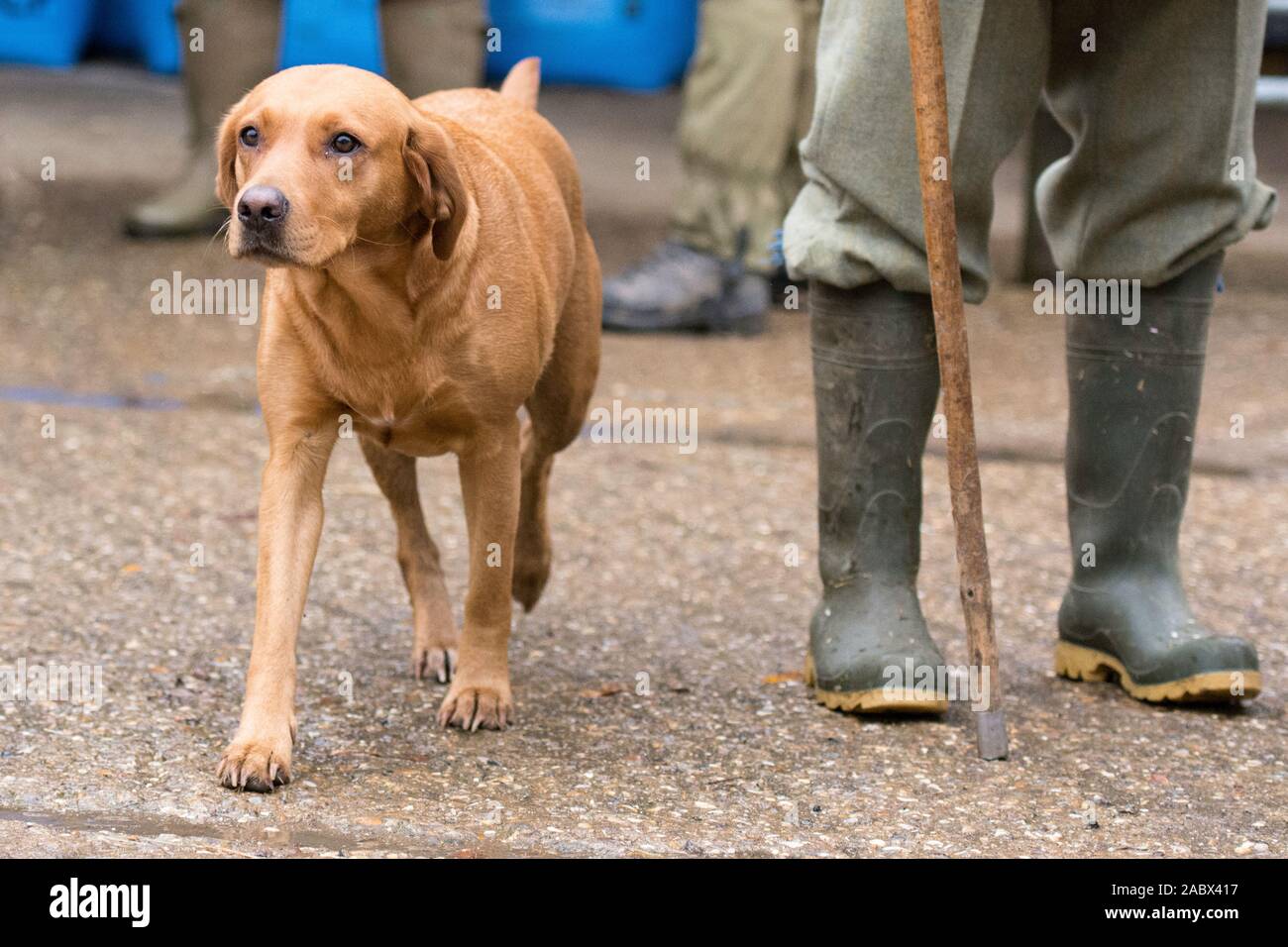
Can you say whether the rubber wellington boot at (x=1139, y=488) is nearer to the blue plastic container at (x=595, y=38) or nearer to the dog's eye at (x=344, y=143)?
the dog's eye at (x=344, y=143)

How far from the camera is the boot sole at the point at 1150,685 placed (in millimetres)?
2902

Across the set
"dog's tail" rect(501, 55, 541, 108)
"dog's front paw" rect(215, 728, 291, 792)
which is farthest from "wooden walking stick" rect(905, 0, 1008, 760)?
"dog's front paw" rect(215, 728, 291, 792)

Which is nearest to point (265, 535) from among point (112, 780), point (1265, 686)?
point (112, 780)

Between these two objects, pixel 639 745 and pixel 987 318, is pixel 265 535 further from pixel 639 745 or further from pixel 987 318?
pixel 987 318

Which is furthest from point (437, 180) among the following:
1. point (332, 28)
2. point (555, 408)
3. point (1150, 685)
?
point (332, 28)

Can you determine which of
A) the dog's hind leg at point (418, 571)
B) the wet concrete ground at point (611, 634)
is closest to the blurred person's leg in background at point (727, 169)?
the wet concrete ground at point (611, 634)

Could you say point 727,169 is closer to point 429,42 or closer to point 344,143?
point 429,42

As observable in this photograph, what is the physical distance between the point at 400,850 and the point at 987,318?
3.99 meters

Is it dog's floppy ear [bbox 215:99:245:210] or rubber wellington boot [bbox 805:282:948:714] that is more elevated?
dog's floppy ear [bbox 215:99:245:210]

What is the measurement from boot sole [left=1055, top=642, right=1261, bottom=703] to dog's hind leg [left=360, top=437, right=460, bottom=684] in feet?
3.41

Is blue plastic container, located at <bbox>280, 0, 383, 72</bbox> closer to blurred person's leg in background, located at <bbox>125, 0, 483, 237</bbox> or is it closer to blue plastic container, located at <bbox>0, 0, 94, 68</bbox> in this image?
blue plastic container, located at <bbox>0, 0, 94, 68</bbox>

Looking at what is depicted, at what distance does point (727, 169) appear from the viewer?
18.7 ft

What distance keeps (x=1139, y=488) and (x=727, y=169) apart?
287cm

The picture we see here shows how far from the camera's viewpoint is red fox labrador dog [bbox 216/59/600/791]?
2.45m
